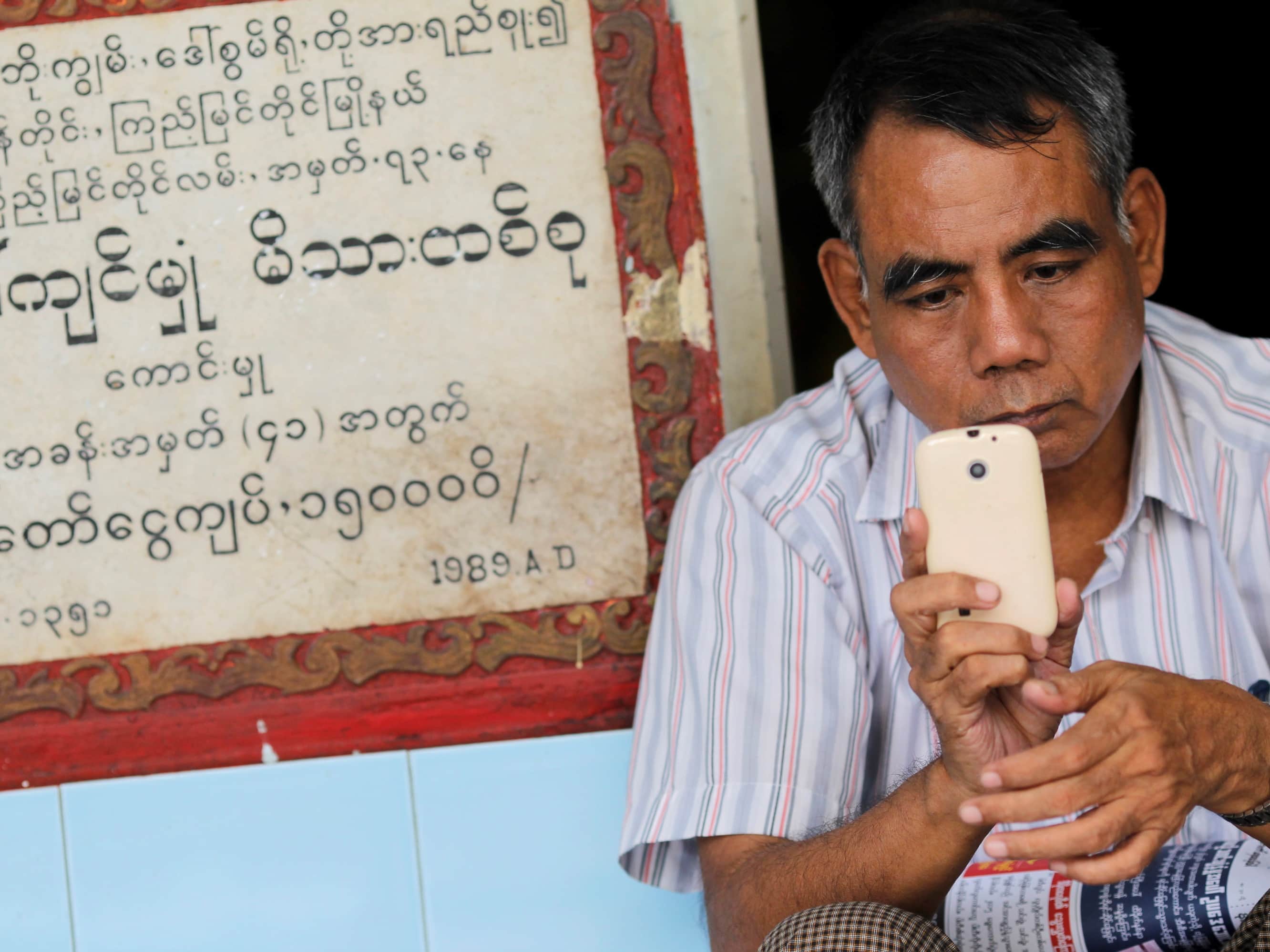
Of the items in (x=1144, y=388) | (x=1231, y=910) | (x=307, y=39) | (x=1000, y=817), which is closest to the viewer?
(x=1000, y=817)

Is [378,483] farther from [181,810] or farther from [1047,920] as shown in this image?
[1047,920]

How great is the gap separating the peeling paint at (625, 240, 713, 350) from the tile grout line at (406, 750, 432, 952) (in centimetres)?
61

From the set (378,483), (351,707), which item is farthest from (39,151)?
(351,707)

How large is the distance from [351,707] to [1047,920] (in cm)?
83

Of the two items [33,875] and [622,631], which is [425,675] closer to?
[622,631]

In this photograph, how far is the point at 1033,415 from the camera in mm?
1145

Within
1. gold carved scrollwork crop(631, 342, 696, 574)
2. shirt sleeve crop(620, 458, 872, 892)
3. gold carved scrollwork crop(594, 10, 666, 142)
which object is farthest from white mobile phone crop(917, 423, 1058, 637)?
gold carved scrollwork crop(594, 10, 666, 142)

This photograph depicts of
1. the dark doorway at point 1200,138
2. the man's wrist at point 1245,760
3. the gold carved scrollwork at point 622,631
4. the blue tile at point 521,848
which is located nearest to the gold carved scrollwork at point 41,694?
the blue tile at point 521,848

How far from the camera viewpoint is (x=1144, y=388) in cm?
135

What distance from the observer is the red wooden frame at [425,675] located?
4.84 ft

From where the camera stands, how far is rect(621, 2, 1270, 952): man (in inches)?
39.3

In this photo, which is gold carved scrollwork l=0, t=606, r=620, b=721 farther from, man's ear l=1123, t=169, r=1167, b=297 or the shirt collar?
man's ear l=1123, t=169, r=1167, b=297

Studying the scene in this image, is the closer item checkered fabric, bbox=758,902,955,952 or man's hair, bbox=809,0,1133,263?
checkered fabric, bbox=758,902,955,952

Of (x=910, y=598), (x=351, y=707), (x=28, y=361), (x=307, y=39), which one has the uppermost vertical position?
(x=307, y=39)
